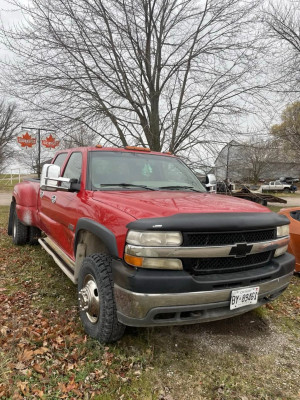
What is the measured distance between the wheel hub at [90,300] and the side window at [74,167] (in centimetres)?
123

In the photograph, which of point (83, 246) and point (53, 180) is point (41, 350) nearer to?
point (83, 246)

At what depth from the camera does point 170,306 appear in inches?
Result: 84.0

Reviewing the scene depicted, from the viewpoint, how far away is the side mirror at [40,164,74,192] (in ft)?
10.5

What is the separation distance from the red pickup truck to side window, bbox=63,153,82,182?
0.80 ft

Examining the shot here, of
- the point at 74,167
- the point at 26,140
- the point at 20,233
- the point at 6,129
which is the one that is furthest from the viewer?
the point at 6,129

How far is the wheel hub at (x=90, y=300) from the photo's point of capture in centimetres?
265

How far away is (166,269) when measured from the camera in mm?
2195

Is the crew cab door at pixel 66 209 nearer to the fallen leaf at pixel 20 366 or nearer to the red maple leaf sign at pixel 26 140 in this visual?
the fallen leaf at pixel 20 366

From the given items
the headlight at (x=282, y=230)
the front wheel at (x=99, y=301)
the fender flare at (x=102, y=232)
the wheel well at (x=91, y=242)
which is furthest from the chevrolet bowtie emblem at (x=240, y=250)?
the wheel well at (x=91, y=242)

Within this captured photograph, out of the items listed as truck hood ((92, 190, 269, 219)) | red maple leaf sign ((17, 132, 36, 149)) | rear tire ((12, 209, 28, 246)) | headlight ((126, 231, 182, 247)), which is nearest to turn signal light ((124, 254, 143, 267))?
headlight ((126, 231, 182, 247))

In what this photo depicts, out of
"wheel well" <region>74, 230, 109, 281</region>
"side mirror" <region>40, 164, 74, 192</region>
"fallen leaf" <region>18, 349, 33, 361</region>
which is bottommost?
"fallen leaf" <region>18, 349, 33, 361</region>

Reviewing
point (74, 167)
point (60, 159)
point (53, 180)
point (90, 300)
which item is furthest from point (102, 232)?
point (60, 159)

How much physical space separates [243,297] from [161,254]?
0.81 meters

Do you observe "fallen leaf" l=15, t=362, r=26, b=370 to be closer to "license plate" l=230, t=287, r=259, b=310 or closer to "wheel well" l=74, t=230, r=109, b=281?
"wheel well" l=74, t=230, r=109, b=281
